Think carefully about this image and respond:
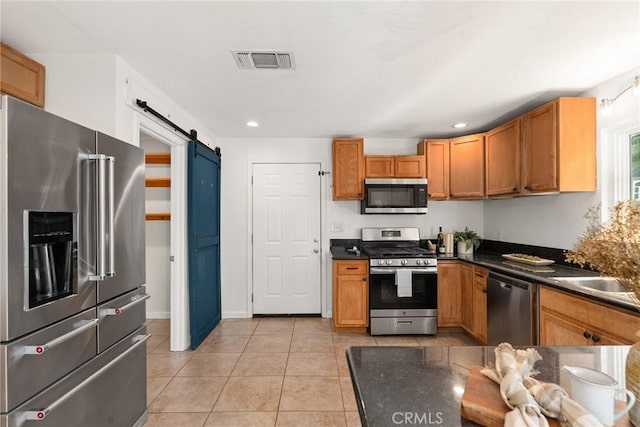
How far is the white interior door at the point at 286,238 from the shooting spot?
407 cm

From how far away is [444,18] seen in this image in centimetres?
159

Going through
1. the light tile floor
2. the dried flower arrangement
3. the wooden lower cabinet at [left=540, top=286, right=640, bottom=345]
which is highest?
the dried flower arrangement

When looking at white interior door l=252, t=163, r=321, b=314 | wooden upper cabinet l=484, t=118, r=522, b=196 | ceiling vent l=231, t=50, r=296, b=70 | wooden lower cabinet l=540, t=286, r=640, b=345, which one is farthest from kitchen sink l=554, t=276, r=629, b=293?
white interior door l=252, t=163, r=321, b=314

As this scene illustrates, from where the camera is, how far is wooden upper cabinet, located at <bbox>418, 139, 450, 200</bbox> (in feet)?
12.5

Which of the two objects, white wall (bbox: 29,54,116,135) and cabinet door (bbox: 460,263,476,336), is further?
cabinet door (bbox: 460,263,476,336)

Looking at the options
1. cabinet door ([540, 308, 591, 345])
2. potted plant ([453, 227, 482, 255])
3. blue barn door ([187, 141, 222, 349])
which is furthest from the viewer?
potted plant ([453, 227, 482, 255])

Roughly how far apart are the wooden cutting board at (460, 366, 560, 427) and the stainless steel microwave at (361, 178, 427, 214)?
9.83ft

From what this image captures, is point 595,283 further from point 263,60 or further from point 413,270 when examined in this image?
point 263,60

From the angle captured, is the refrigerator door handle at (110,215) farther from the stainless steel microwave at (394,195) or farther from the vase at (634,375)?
the stainless steel microwave at (394,195)

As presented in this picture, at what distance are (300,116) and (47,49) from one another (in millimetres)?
1976

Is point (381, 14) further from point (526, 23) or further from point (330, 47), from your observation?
point (526, 23)

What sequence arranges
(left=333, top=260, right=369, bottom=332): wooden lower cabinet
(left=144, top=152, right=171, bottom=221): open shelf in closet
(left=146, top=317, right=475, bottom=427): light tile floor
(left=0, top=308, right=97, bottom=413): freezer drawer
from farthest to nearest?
(left=144, top=152, right=171, bottom=221): open shelf in closet
(left=333, top=260, right=369, bottom=332): wooden lower cabinet
(left=146, top=317, right=475, bottom=427): light tile floor
(left=0, top=308, right=97, bottom=413): freezer drawer

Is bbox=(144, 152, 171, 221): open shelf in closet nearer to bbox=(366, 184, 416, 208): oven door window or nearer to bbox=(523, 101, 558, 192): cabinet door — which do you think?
bbox=(366, 184, 416, 208): oven door window

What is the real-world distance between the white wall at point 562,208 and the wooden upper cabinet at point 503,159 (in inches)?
13.7
